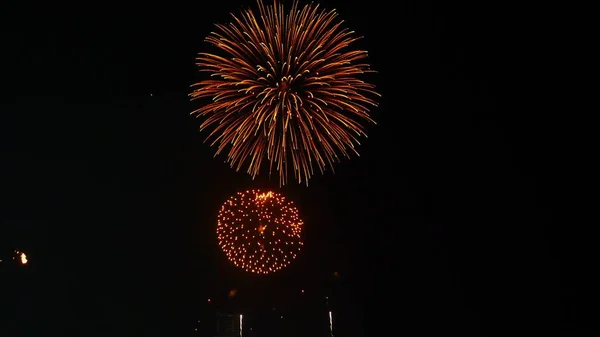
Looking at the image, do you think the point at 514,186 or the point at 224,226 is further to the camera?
the point at 514,186

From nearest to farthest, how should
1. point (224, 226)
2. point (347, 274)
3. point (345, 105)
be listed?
point (345, 105) < point (224, 226) < point (347, 274)

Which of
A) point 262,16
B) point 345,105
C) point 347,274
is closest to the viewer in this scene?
point 262,16

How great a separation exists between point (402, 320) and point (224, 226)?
1251 cm

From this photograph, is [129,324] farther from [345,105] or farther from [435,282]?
[345,105]

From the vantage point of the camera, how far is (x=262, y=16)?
14.4 m

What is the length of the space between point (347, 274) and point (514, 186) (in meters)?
9.60

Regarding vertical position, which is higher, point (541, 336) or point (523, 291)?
point (523, 291)

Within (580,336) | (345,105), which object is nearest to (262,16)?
(345,105)

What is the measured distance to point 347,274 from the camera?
31062 mm

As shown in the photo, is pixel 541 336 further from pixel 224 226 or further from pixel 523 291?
pixel 224 226

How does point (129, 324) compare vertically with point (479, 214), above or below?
below

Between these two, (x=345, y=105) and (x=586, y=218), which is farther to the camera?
(x=586, y=218)

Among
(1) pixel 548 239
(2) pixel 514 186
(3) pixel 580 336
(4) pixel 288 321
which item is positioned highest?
(2) pixel 514 186

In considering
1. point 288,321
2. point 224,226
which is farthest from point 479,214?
point 224,226
